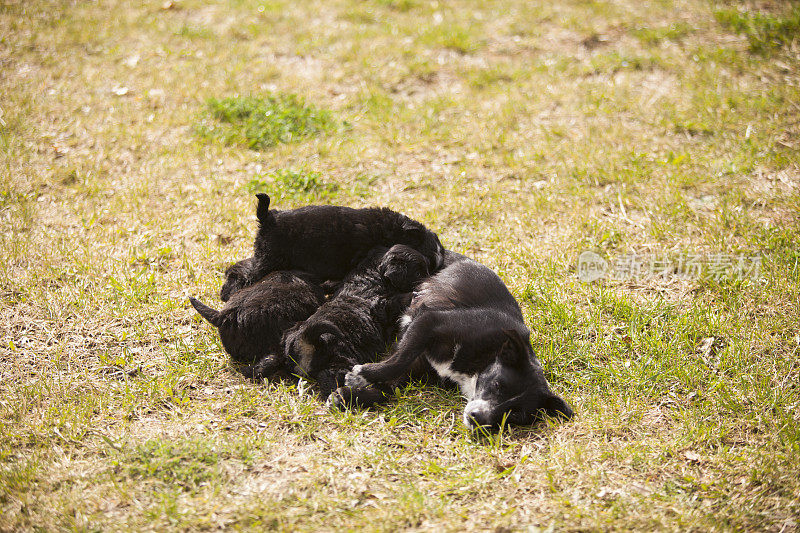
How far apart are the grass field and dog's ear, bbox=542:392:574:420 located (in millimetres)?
107

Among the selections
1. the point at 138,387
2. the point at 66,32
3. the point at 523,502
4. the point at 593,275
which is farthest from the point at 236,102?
the point at 523,502

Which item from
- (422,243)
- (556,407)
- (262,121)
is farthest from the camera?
(262,121)

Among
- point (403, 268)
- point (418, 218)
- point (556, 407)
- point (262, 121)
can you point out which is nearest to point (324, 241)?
point (403, 268)

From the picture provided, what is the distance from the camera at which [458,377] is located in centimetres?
381

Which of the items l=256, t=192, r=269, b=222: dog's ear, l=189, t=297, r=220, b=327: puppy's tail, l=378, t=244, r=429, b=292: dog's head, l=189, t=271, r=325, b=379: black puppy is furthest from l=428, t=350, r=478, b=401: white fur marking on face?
l=256, t=192, r=269, b=222: dog's ear

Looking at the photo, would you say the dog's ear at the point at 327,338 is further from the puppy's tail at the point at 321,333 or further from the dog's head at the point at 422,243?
the dog's head at the point at 422,243

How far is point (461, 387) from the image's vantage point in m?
3.82

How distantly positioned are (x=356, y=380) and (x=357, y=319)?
0.45 metres

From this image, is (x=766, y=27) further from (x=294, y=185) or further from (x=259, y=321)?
(x=259, y=321)

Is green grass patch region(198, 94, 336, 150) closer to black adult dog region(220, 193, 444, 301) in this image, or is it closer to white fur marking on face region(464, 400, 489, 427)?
black adult dog region(220, 193, 444, 301)

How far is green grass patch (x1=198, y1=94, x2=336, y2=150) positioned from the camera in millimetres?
6578

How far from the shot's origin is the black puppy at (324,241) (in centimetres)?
434

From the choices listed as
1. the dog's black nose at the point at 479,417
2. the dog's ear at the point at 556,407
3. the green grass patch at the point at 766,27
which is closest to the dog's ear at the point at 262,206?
the dog's black nose at the point at 479,417

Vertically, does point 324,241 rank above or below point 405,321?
above
